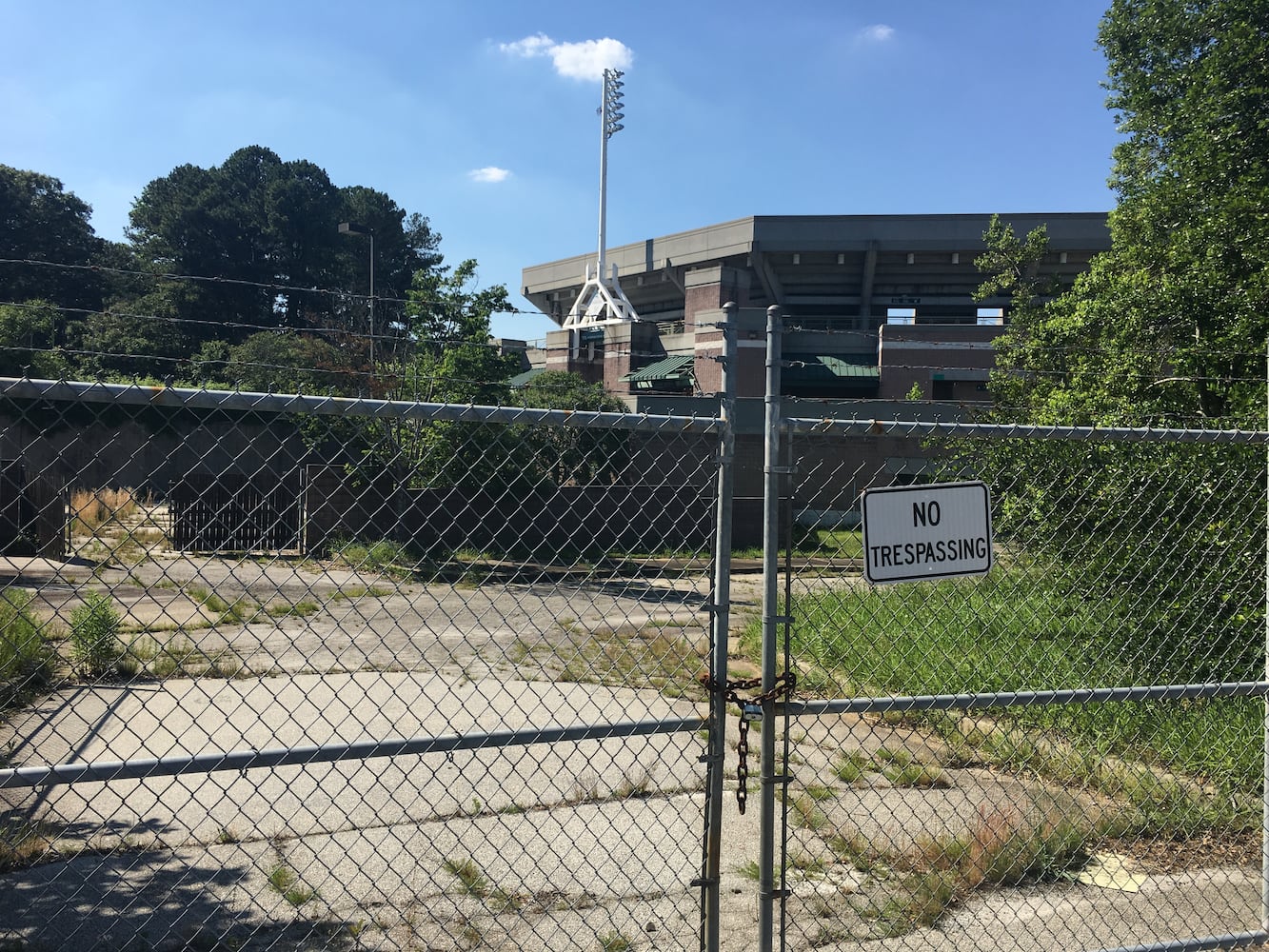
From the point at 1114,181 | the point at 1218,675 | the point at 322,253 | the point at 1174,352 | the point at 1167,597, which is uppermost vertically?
the point at 322,253

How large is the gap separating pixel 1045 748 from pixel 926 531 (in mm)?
3691

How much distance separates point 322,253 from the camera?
225 ft

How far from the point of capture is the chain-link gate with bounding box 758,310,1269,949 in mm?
3270

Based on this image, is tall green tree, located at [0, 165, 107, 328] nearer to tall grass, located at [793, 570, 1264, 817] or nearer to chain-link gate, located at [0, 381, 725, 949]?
chain-link gate, located at [0, 381, 725, 949]

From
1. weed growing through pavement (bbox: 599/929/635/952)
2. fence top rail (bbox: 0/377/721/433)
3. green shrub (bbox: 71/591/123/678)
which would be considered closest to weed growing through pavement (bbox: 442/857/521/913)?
weed growing through pavement (bbox: 599/929/635/952)

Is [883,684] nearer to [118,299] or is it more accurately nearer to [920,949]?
[920,949]

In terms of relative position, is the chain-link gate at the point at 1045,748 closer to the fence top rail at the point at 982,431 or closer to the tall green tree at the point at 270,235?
the fence top rail at the point at 982,431

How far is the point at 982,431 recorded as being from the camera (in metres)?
3.14

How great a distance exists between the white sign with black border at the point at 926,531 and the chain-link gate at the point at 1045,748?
0.01 m

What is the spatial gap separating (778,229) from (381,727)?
4019cm

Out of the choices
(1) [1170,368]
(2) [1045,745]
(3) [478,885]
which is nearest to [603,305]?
(1) [1170,368]

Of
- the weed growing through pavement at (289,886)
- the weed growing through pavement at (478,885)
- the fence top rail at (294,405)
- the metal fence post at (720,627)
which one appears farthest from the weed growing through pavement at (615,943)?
the fence top rail at (294,405)

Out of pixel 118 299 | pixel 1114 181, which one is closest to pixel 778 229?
pixel 1114 181

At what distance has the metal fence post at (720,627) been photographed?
2.81 meters
